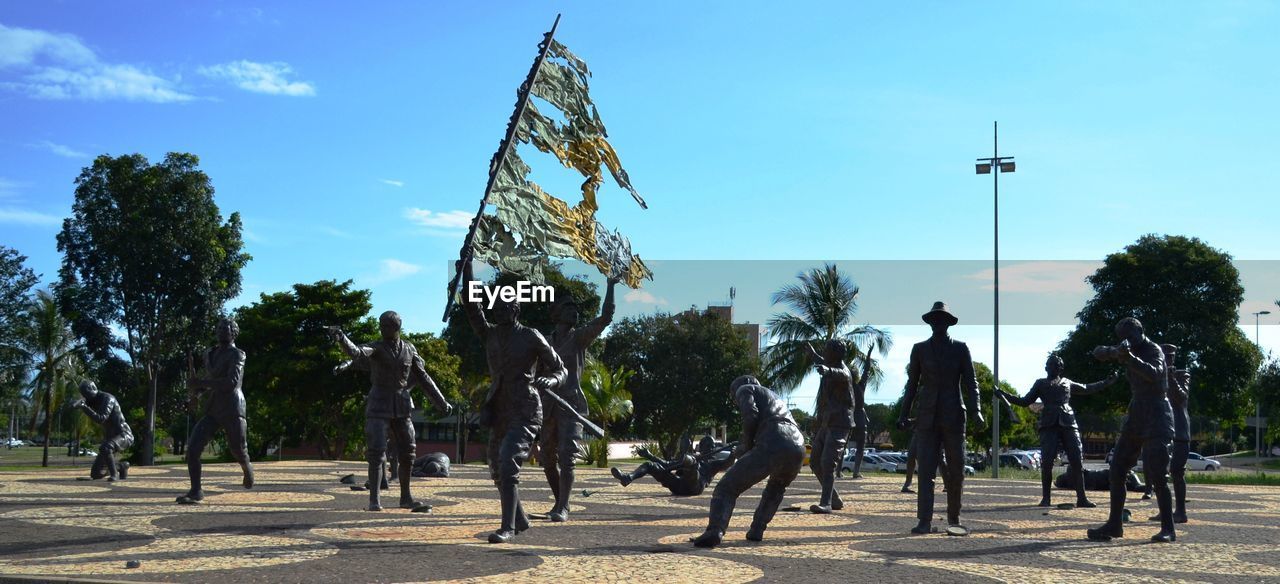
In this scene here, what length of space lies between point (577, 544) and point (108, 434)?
471 inches

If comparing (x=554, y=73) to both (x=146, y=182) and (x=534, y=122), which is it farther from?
(x=146, y=182)

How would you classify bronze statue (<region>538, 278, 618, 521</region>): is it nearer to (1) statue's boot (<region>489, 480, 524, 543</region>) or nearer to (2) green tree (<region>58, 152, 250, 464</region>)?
(1) statue's boot (<region>489, 480, 524, 543</region>)

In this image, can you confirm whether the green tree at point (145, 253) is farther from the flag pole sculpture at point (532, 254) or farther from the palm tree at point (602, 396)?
the flag pole sculpture at point (532, 254)

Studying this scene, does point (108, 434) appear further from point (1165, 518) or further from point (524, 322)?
point (524, 322)

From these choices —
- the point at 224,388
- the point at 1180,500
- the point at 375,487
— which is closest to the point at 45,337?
the point at 224,388

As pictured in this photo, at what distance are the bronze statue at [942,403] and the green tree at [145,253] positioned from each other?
30428mm

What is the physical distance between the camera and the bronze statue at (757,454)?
817 centimetres

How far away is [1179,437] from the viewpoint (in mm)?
11531

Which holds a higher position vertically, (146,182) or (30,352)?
(146,182)

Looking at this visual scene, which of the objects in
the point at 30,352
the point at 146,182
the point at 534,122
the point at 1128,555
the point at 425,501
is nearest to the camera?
the point at 1128,555

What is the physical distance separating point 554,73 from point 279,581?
196 inches

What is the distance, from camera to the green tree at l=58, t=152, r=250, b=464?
35219 mm

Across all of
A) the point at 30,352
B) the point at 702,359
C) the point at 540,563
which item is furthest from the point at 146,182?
the point at 540,563

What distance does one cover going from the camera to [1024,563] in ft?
25.0
